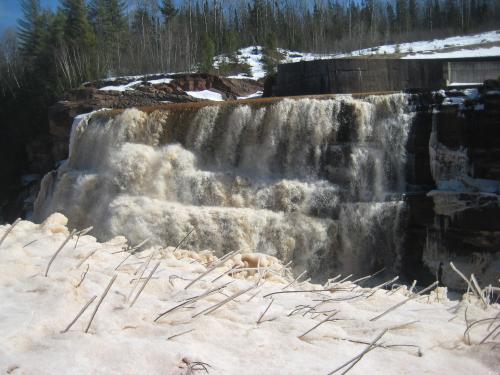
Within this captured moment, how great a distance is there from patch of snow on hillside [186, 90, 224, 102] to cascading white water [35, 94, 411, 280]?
10026 mm

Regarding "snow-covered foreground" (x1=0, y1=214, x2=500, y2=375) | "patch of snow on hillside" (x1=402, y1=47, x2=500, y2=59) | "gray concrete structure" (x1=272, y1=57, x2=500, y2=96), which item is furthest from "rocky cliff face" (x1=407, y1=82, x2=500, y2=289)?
"patch of snow on hillside" (x1=402, y1=47, x2=500, y2=59)

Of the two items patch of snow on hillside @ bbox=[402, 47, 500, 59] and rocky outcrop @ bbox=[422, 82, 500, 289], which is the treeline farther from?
rocky outcrop @ bbox=[422, 82, 500, 289]

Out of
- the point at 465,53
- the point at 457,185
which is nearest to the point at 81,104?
the point at 457,185

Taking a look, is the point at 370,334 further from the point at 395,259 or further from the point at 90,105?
the point at 90,105

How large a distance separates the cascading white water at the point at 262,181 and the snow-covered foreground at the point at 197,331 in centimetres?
654

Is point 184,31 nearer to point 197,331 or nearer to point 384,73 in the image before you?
point 384,73

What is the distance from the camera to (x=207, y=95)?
21688 mm

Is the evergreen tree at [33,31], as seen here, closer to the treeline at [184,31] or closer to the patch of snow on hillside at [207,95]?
the treeline at [184,31]

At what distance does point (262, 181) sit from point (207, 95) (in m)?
12.6

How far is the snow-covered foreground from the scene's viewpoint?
4.89ft

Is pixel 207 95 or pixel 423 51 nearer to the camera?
pixel 207 95

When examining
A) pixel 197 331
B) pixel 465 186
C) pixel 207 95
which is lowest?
pixel 465 186

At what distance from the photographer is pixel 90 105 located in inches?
712

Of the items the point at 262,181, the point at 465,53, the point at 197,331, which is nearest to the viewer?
the point at 197,331
